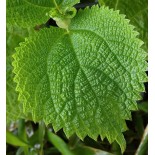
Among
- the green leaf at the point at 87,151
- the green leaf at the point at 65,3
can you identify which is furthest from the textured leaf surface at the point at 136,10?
the green leaf at the point at 87,151

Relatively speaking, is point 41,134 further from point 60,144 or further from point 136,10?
point 136,10

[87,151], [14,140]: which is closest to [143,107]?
[87,151]

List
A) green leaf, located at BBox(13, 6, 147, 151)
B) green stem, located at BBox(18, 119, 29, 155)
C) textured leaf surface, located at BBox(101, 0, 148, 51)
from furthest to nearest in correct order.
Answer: green stem, located at BBox(18, 119, 29, 155) < textured leaf surface, located at BBox(101, 0, 148, 51) < green leaf, located at BBox(13, 6, 147, 151)

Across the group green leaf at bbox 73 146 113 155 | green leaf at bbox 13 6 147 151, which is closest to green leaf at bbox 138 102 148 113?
green leaf at bbox 73 146 113 155

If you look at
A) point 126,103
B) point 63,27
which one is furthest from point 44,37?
point 126,103

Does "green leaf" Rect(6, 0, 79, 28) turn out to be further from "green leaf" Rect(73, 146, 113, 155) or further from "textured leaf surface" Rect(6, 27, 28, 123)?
"green leaf" Rect(73, 146, 113, 155)

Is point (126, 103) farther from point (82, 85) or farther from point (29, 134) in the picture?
point (29, 134)

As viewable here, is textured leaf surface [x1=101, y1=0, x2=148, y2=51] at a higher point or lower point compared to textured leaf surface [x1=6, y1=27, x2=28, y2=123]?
higher
